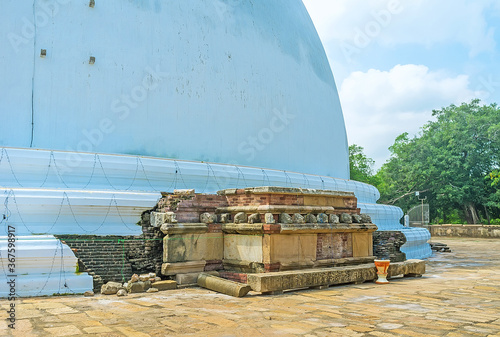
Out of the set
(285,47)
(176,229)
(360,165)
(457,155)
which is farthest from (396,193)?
(176,229)

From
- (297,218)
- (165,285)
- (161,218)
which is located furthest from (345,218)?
(165,285)

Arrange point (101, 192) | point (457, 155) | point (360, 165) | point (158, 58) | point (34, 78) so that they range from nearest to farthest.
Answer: point (101, 192)
point (34, 78)
point (158, 58)
point (457, 155)
point (360, 165)

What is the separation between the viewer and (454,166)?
95.7 feet

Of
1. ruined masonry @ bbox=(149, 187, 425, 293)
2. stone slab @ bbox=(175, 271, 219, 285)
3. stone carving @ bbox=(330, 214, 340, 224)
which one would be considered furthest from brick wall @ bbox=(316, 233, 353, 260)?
stone slab @ bbox=(175, 271, 219, 285)

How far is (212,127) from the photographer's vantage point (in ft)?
30.3

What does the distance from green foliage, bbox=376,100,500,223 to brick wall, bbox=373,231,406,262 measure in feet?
61.9

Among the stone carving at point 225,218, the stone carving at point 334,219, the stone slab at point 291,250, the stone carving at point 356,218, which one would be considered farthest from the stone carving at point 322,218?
the stone carving at point 225,218

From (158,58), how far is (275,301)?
5.44m

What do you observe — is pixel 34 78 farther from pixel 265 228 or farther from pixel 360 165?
pixel 360 165

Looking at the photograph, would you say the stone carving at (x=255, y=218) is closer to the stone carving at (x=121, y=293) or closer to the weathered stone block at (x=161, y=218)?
the weathered stone block at (x=161, y=218)

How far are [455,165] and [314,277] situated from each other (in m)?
26.0

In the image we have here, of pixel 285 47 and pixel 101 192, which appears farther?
pixel 285 47

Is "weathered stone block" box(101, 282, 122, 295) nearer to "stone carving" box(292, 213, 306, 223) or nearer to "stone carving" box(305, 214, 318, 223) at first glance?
"stone carving" box(292, 213, 306, 223)

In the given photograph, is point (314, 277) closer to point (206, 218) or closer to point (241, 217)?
point (241, 217)
